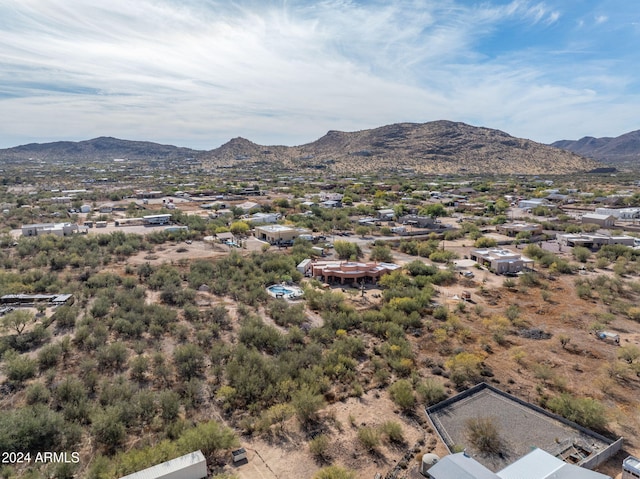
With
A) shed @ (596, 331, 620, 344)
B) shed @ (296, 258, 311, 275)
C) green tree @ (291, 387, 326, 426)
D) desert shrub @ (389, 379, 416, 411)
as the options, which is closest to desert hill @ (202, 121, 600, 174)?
shed @ (296, 258, 311, 275)

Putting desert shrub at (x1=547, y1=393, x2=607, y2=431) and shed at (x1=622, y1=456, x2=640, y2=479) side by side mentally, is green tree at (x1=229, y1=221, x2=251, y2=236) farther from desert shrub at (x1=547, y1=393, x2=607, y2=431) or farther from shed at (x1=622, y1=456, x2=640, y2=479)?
shed at (x1=622, y1=456, x2=640, y2=479)

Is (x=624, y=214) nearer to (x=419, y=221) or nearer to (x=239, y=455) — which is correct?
(x=419, y=221)

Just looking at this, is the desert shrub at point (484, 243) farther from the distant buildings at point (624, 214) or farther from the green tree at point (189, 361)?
the green tree at point (189, 361)

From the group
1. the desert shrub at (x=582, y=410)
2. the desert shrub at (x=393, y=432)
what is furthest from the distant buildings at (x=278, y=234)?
the desert shrub at (x=582, y=410)

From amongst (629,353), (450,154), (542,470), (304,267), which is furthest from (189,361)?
(450,154)

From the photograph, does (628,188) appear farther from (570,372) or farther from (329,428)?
(329,428)

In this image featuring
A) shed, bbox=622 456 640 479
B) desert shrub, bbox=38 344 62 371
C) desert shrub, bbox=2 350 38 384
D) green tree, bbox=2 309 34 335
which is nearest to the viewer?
shed, bbox=622 456 640 479

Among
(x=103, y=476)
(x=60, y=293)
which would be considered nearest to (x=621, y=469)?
(x=103, y=476)
